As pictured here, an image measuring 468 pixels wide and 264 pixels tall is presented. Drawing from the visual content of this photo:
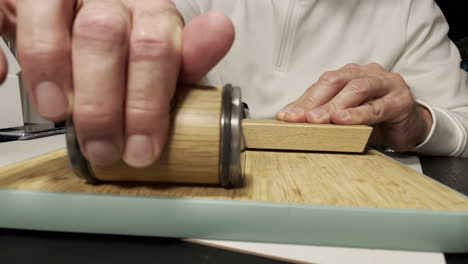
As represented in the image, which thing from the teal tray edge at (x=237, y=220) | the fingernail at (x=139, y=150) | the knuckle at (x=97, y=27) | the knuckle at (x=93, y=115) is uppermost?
the knuckle at (x=97, y=27)

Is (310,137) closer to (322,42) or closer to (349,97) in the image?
(349,97)

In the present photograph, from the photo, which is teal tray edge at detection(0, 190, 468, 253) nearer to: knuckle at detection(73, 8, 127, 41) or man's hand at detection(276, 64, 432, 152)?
knuckle at detection(73, 8, 127, 41)

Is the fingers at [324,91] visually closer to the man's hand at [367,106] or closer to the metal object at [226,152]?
the man's hand at [367,106]

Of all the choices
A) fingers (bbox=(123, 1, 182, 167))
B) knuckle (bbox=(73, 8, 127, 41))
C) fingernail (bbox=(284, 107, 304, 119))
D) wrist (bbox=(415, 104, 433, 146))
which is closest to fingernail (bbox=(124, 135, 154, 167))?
fingers (bbox=(123, 1, 182, 167))

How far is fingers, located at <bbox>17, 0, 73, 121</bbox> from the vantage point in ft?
0.97

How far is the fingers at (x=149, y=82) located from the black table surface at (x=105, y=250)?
9 cm

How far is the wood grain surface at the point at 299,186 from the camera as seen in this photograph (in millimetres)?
358

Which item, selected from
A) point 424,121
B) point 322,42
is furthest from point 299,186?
point 322,42

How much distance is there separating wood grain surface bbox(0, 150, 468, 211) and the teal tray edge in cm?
2

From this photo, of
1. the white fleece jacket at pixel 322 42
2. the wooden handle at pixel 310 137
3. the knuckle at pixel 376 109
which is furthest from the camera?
the white fleece jacket at pixel 322 42

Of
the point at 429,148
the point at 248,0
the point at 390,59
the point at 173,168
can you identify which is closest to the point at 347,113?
the point at 429,148

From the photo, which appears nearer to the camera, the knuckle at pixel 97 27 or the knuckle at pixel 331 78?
the knuckle at pixel 97 27

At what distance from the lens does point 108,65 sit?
298mm

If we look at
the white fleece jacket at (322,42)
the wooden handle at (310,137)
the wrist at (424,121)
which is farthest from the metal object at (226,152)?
the white fleece jacket at (322,42)
